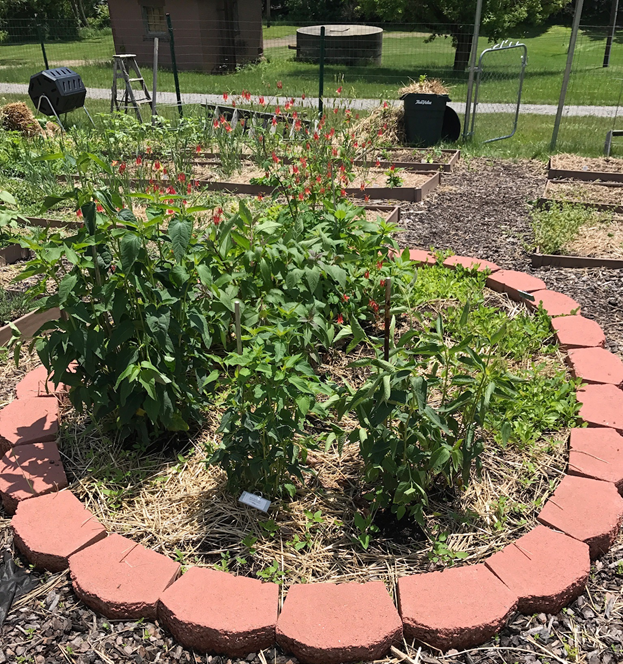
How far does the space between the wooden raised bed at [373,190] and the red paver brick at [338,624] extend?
446 centimetres

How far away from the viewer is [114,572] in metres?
2.01

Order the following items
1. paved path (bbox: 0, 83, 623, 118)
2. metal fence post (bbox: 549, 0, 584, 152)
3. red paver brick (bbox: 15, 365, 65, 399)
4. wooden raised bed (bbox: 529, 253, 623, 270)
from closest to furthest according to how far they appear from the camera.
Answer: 1. red paver brick (bbox: 15, 365, 65, 399)
2. wooden raised bed (bbox: 529, 253, 623, 270)
3. metal fence post (bbox: 549, 0, 584, 152)
4. paved path (bbox: 0, 83, 623, 118)

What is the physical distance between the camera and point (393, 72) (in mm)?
17062

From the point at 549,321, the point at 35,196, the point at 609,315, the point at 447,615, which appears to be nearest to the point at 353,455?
the point at 447,615

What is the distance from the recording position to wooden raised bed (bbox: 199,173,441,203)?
235 inches

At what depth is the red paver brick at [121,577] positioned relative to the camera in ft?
6.34

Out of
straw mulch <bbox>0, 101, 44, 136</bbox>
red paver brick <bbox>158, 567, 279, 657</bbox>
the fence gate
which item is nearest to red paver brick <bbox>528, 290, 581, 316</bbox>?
red paver brick <bbox>158, 567, 279, 657</bbox>

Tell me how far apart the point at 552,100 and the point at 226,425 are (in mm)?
13478

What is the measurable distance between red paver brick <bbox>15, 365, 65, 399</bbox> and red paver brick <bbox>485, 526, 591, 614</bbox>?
6.77 ft

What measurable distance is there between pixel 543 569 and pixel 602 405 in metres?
1.01

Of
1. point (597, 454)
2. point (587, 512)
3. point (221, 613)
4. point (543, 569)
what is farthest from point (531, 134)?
point (221, 613)

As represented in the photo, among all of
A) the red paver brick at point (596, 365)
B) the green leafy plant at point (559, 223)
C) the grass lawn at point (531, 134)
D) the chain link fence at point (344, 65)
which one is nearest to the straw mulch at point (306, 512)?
the red paver brick at point (596, 365)

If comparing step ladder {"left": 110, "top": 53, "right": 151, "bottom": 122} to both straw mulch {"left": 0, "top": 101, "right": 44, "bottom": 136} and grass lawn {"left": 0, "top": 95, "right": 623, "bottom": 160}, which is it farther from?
straw mulch {"left": 0, "top": 101, "right": 44, "bottom": 136}

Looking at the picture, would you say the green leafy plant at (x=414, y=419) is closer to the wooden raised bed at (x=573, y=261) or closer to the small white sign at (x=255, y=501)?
the small white sign at (x=255, y=501)
